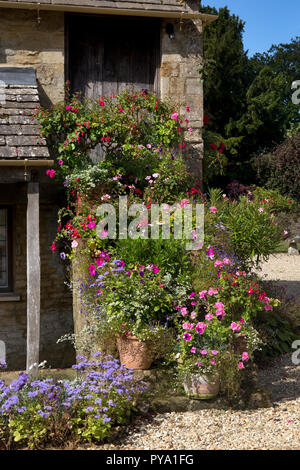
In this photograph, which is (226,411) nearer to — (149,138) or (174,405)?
(174,405)

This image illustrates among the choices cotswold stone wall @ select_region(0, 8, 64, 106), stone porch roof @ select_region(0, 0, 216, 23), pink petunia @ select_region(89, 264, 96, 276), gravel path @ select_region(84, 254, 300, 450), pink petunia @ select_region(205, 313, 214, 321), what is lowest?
gravel path @ select_region(84, 254, 300, 450)

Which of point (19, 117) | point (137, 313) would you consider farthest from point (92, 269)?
point (19, 117)

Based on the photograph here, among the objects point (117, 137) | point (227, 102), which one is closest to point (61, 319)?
point (117, 137)

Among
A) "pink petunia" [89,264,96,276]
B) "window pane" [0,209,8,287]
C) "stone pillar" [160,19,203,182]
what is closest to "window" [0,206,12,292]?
"window pane" [0,209,8,287]

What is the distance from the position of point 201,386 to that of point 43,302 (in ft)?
12.5

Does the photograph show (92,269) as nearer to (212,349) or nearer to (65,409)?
(212,349)

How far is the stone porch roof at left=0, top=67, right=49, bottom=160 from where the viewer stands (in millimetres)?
6695

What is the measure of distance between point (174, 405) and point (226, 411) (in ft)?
1.62

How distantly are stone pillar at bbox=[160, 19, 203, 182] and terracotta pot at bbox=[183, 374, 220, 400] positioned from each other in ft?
12.6

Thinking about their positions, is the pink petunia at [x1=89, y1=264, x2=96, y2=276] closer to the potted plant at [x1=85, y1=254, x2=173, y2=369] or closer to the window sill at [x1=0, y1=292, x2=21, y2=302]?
the potted plant at [x1=85, y1=254, x2=173, y2=369]

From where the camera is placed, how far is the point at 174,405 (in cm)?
534

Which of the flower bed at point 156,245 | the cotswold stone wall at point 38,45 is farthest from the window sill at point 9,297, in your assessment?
the cotswold stone wall at point 38,45

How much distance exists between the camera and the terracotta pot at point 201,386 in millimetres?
5324

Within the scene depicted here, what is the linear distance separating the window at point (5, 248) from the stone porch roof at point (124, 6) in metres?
2.94
